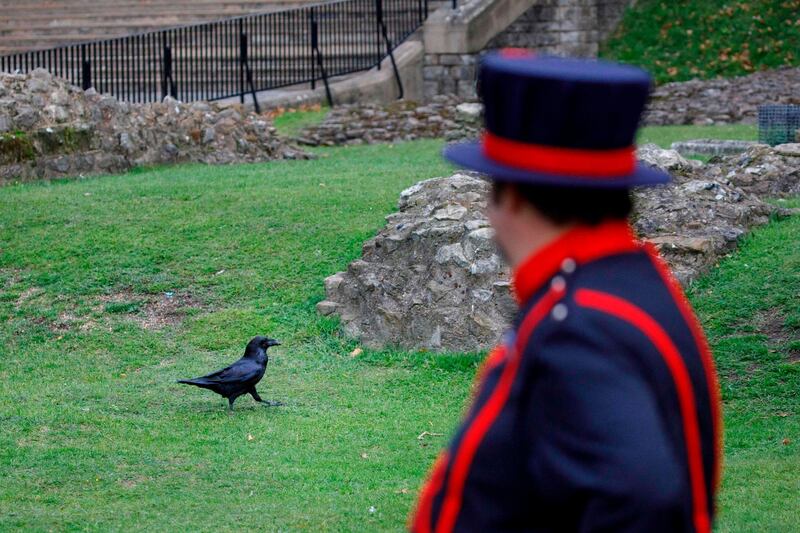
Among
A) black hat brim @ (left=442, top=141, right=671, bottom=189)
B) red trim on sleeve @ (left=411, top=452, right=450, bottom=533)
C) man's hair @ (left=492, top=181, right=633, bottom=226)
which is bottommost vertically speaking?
red trim on sleeve @ (left=411, top=452, right=450, bottom=533)

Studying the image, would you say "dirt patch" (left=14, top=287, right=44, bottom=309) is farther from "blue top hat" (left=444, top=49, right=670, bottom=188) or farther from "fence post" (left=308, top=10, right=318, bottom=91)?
"fence post" (left=308, top=10, right=318, bottom=91)

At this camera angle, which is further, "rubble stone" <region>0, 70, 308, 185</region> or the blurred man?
"rubble stone" <region>0, 70, 308, 185</region>

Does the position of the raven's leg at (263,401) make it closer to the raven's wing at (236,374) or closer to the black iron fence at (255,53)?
the raven's wing at (236,374)

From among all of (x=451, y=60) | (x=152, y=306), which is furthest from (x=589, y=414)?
(x=451, y=60)

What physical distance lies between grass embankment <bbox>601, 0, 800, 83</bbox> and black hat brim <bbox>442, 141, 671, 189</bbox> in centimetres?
2236

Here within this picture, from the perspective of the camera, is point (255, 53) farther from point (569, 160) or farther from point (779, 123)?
point (569, 160)

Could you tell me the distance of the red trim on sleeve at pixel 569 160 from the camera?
6.58 feet

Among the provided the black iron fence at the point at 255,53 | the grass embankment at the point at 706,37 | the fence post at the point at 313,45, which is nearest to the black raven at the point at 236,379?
the black iron fence at the point at 255,53

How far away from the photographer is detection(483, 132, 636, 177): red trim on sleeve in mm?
2006

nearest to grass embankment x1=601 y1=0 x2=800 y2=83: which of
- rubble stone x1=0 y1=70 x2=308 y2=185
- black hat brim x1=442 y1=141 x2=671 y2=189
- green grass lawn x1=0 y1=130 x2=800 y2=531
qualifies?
rubble stone x1=0 y1=70 x2=308 y2=185

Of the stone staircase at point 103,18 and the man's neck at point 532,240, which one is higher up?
the man's neck at point 532,240

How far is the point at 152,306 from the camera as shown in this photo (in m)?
9.95

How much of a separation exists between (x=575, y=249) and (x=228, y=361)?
6.99m

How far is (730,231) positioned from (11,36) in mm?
20465
